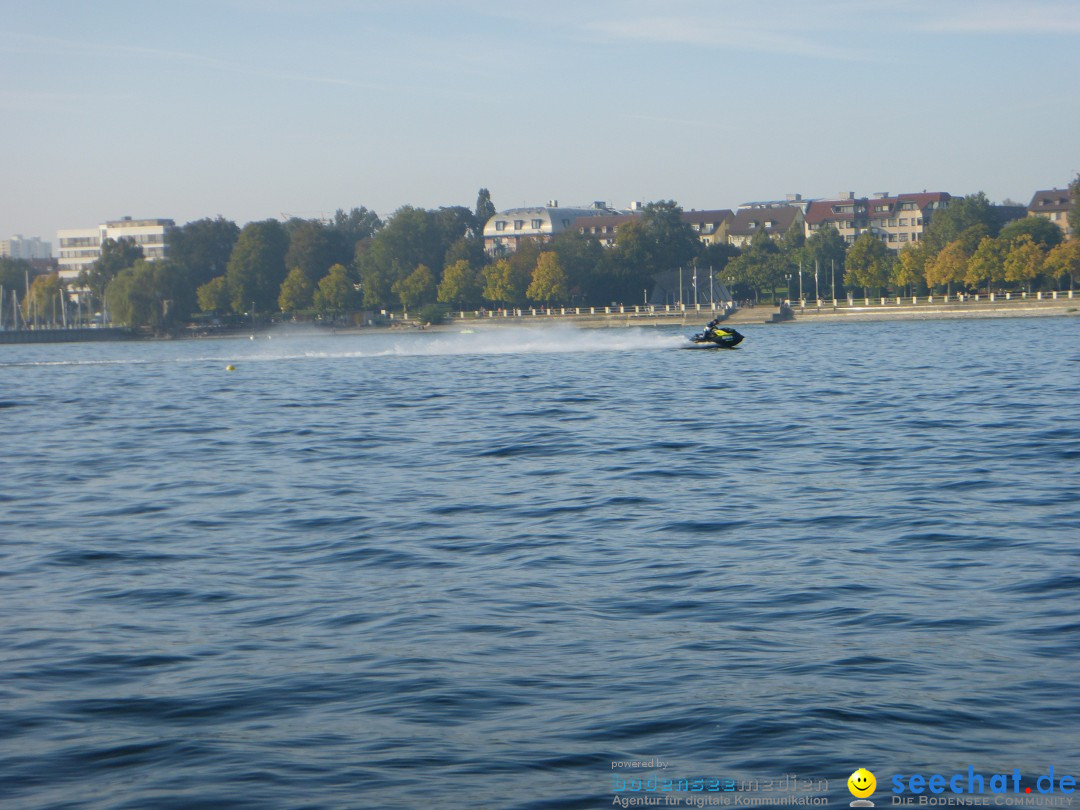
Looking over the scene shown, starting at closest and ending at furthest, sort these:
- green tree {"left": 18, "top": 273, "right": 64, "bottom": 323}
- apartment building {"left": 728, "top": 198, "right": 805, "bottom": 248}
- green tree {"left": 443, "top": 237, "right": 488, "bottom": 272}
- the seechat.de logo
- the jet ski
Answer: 1. the seechat.de logo
2. the jet ski
3. green tree {"left": 443, "top": 237, "right": 488, "bottom": 272}
4. apartment building {"left": 728, "top": 198, "right": 805, "bottom": 248}
5. green tree {"left": 18, "top": 273, "right": 64, "bottom": 323}

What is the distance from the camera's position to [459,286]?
13200 centimetres

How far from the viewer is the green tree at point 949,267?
11125 cm

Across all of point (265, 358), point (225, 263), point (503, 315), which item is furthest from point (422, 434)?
point (225, 263)

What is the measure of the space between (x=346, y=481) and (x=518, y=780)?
40.4 ft

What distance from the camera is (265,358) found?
73125mm

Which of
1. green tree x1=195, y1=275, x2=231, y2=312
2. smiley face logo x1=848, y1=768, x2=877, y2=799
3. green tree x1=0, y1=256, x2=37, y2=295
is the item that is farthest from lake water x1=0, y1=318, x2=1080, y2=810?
green tree x1=0, y1=256, x2=37, y2=295

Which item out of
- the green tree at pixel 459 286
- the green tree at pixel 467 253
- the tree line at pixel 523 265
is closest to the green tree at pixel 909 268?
the tree line at pixel 523 265

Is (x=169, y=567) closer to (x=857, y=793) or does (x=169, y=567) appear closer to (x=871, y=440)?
(x=857, y=793)

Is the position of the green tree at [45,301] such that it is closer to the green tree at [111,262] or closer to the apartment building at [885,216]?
the green tree at [111,262]

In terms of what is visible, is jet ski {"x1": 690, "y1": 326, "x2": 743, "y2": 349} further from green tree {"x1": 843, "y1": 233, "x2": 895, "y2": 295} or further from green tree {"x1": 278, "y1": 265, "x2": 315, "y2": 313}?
green tree {"x1": 278, "y1": 265, "x2": 315, "y2": 313}

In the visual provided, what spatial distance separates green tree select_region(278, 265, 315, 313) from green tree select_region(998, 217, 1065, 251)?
73.5 metres

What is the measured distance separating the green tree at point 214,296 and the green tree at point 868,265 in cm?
6831

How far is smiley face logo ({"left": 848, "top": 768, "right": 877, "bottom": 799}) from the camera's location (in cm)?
669

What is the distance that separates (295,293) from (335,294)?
5.64 metres
